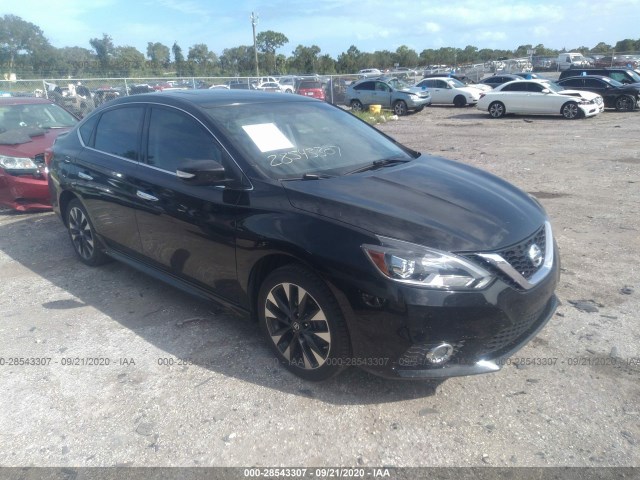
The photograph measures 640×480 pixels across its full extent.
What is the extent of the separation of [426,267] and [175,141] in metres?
2.27

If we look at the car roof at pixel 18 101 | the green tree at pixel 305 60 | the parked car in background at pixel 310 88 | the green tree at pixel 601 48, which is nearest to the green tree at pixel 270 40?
the green tree at pixel 305 60

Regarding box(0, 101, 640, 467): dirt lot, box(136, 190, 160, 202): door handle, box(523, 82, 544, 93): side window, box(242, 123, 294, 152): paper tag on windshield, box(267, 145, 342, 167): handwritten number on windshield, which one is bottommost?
box(0, 101, 640, 467): dirt lot

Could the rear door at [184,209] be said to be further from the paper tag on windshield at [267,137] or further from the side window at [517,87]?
the side window at [517,87]

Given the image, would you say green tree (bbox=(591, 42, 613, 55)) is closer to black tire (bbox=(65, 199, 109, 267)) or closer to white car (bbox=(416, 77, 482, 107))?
white car (bbox=(416, 77, 482, 107))

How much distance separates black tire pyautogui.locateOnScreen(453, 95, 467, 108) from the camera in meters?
26.6

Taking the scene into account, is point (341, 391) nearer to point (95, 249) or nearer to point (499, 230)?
point (499, 230)

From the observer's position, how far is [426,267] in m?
2.74

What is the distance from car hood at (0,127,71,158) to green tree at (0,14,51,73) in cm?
5774

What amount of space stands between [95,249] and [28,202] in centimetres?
292

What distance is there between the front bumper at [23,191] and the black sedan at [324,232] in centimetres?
297

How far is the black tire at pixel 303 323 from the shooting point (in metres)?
2.97

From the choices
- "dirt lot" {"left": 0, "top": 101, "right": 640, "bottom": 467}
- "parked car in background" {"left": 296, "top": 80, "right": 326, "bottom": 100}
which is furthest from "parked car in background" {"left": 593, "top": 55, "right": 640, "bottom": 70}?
"dirt lot" {"left": 0, "top": 101, "right": 640, "bottom": 467}

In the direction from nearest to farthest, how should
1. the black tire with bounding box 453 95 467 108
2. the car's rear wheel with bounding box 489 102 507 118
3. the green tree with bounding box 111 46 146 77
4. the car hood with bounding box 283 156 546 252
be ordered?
the car hood with bounding box 283 156 546 252 → the car's rear wheel with bounding box 489 102 507 118 → the black tire with bounding box 453 95 467 108 → the green tree with bounding box 111 46 146 77

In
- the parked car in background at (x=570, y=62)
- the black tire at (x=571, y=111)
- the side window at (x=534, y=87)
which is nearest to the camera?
the black tire at (x=571, y=111)
